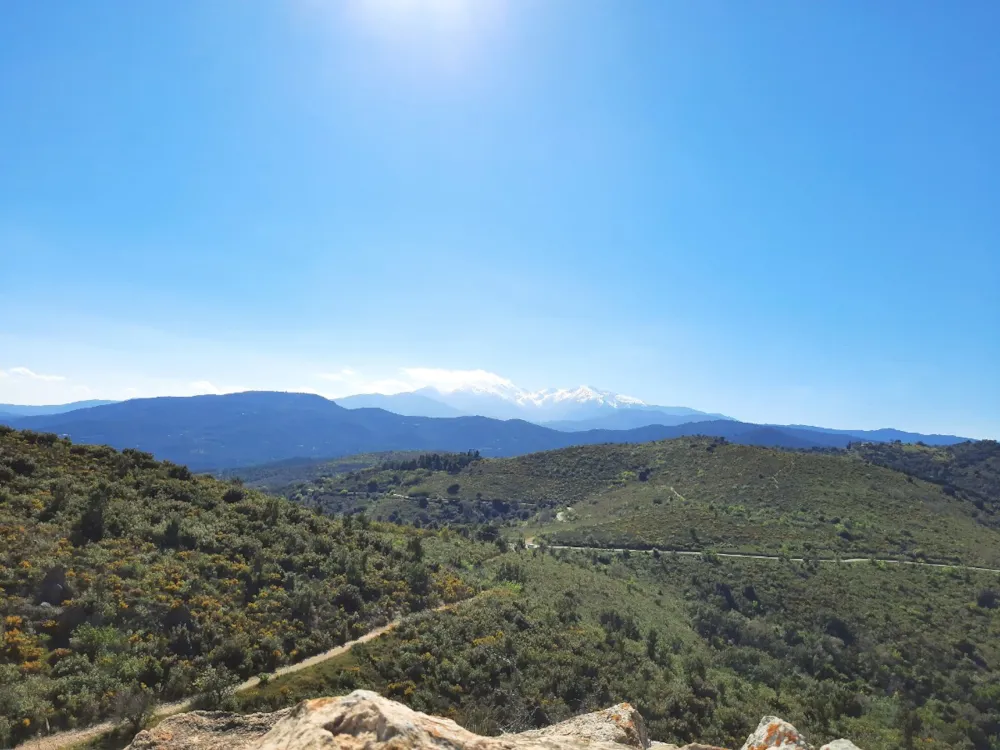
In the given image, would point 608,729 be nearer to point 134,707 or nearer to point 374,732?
point 374,732

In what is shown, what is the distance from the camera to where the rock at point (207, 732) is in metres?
6.71

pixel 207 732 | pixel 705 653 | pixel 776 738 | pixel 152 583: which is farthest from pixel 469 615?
pixel 776 738

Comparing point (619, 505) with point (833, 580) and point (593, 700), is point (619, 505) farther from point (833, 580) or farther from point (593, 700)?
point (593, 700)

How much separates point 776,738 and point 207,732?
320 inches

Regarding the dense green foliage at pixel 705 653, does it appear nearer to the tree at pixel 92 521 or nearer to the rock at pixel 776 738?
the rock at pixel 776 738

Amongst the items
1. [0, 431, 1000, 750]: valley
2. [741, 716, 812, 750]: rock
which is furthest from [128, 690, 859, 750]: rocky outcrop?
[0, 431, 1000, 750]: valley

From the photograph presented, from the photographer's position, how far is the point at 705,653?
3922 cm

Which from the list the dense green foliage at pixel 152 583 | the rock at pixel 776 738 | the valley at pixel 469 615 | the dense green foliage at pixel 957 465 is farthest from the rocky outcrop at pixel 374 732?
the dense green foliage at pixel 957 465

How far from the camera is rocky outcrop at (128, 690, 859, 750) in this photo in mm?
5000

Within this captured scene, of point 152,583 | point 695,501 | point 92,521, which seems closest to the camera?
point 152,583

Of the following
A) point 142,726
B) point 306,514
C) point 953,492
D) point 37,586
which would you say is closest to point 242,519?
point 306,514

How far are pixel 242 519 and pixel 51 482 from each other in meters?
9.75

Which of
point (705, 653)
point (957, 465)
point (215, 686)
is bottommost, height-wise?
point (705, 653)

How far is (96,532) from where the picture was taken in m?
23.7
